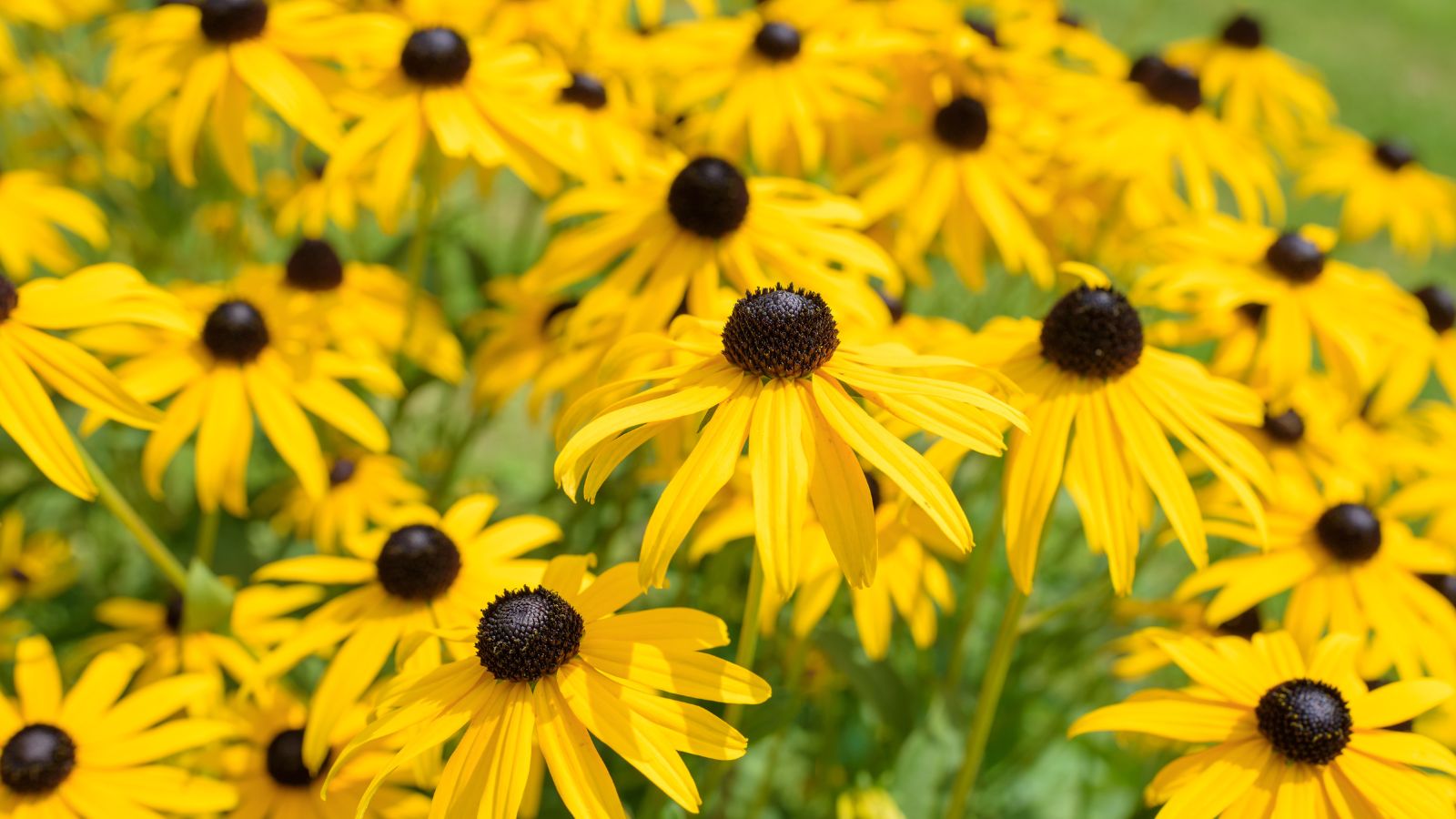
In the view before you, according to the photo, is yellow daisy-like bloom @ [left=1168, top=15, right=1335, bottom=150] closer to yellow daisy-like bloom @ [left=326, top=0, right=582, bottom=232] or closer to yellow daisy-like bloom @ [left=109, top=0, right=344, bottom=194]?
yellow daisy-like bloom @ [left=326, top=0, right=582, bottom=232]

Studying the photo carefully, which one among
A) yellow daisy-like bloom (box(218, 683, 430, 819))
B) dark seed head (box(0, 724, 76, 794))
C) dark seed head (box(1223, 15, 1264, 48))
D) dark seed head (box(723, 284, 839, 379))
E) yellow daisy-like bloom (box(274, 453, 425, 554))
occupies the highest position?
dark seed head (box(723, 284, 839, 379))

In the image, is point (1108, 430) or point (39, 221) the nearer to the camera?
point (1108, 430)

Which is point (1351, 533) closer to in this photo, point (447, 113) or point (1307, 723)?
point (1307, 723)

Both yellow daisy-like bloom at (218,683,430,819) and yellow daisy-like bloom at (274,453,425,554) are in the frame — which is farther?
yellow daisy-like bloom at (274,453,425,554)

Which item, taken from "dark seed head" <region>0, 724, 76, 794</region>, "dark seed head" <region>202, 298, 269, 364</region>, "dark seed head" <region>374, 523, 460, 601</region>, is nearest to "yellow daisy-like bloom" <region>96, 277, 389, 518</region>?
"dark seed head" <region>202, 298, 269, 364</region>

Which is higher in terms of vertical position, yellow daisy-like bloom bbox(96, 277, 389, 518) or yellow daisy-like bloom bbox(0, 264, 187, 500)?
yellow daisy-like bloom bbox(0, 264, 187, 500)

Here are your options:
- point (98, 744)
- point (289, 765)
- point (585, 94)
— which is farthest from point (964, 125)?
point (98, 744)

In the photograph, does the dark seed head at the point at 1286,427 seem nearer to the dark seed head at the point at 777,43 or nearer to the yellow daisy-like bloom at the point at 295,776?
the dark seed head at the point at 777,43
